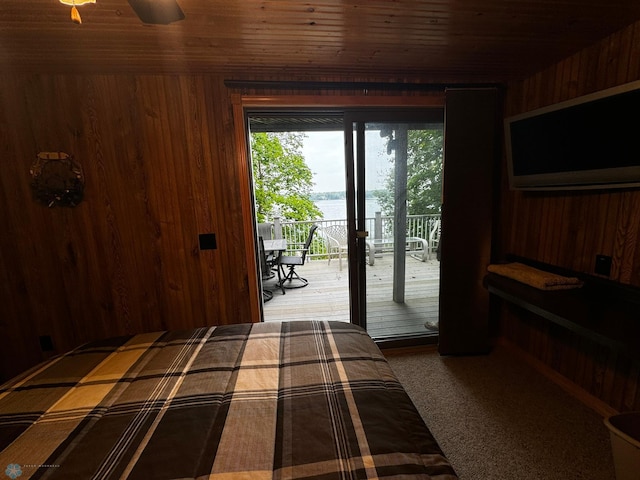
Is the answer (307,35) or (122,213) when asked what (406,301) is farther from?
(122,213)

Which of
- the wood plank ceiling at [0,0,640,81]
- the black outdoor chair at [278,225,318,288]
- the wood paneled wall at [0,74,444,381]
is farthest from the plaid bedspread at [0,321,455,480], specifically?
the black outdoor chair at [278,225,318,288]

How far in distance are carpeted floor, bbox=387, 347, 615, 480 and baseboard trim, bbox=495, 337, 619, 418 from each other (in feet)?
0.13

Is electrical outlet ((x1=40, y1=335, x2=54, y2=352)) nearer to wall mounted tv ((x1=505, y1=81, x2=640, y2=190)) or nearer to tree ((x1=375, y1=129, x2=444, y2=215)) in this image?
tree ((x1=375, y1=129, x2=444, y2=215))

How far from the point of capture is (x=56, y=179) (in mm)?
1953

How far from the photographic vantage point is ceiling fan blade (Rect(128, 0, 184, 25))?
39.9 inches

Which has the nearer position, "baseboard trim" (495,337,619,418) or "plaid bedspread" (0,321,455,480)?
"plaid bedspread" (0,321,455,480)

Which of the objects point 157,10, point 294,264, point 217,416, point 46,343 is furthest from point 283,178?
point 217,416

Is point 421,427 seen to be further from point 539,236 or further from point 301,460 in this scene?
point 539,236

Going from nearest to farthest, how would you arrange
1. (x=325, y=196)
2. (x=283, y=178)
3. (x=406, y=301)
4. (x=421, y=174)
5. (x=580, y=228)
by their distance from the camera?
1. (x=580, y=228)
2. (x=421, y=174)
3. (x=406, y=301)
4. (x=283, y=178)
5. (x=325, y=196)

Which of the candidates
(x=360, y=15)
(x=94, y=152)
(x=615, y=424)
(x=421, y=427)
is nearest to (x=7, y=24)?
(x=94, y=152)

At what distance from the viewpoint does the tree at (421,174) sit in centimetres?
238

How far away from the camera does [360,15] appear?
1.38 meters

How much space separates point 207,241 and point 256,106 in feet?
3.69

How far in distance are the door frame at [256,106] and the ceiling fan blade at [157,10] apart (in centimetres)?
89
